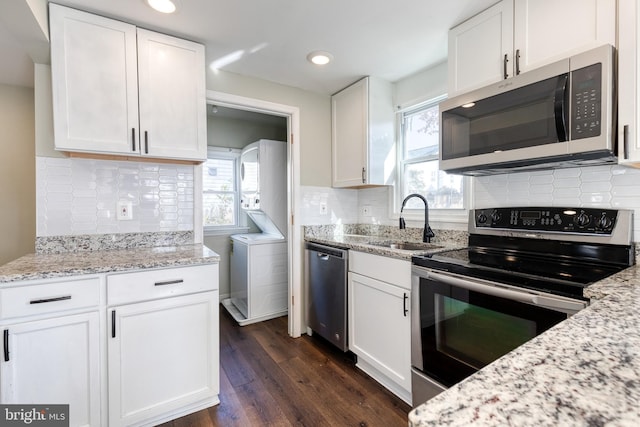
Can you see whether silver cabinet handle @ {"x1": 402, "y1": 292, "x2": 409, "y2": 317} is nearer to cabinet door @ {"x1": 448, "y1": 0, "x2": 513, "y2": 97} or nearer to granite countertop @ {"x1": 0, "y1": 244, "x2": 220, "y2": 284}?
granite countertop @ {"x1": 0, "y1": 244, "x2": 220, "y2": 284}

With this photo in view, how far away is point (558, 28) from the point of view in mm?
1363

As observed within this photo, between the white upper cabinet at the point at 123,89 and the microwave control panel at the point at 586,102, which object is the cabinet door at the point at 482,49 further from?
the white upper cabinet at the point at 123,89

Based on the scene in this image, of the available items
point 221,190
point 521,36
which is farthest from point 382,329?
point 221,190

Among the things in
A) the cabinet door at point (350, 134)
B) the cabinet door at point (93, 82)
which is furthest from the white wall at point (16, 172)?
the cabinet door at point (350, 134)

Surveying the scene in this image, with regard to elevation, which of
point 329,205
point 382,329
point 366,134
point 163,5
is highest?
point 163,5

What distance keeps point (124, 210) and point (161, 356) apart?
3.28 ft

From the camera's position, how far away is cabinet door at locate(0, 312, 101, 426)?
130 cm

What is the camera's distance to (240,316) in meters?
3.17

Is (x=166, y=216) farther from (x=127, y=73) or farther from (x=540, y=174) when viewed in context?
(x=540, y=174)

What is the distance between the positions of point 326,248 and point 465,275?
1.21 meters

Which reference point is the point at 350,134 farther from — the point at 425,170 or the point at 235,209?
the point at 235,209

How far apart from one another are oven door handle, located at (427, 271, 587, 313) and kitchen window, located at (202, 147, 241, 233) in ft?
9.67

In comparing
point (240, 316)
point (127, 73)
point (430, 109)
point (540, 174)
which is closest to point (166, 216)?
point (127, 73)

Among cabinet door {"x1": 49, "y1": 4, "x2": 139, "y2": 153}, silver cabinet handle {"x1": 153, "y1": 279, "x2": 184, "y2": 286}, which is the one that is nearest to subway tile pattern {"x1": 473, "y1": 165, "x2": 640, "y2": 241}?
silver cabinet handle {"x1": 153, "y1": 279, "x2": 184, "y2": 286}
